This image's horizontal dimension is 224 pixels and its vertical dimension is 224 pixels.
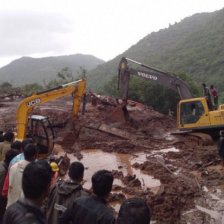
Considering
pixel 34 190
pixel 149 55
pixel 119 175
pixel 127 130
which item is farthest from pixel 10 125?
pixel 149 55

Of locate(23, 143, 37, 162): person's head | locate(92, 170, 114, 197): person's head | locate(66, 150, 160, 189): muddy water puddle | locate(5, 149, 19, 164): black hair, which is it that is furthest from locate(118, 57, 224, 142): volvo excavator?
locate(92, 170, 114, 197): person's head

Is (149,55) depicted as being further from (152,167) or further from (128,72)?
(152,167)

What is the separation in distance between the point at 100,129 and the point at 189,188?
8.25m

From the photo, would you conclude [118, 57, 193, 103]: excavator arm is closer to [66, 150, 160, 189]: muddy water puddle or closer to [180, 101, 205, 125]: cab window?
[180, 101, 205, 125]: cab window

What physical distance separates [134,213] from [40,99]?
8.56 meters

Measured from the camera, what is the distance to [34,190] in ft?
7.20

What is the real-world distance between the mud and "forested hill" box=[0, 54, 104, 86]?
4209 inches

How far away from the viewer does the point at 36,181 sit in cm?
223

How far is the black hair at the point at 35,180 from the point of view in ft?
7.20

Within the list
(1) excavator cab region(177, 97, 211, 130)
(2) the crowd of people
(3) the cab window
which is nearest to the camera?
(2) the crowd of people

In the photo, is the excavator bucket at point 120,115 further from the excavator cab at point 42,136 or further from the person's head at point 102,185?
the person's head at point 102,185

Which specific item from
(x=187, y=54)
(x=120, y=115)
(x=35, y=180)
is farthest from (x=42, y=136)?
(x=187, y=54)

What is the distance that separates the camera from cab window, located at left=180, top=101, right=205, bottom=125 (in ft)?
39.2

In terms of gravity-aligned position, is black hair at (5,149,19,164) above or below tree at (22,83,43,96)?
below
